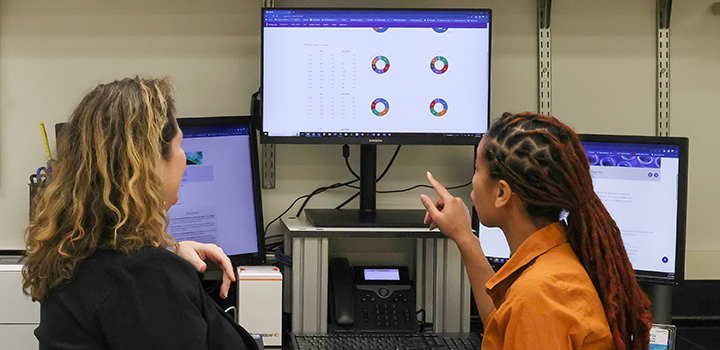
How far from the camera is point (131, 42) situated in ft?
6.54

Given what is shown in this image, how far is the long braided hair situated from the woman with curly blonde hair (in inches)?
22.2

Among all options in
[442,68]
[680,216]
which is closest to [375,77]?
[442,68]

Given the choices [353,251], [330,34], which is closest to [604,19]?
[330,34]

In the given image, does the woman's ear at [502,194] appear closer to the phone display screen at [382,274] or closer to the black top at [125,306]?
the black top at [125,306]

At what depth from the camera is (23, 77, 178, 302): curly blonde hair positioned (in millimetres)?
1026

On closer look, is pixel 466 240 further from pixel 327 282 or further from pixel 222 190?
pixel 222 190

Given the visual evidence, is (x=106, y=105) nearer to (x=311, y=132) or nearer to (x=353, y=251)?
(x=311, y=132)

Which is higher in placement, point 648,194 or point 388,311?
point 648,194

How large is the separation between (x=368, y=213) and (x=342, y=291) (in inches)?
9.2

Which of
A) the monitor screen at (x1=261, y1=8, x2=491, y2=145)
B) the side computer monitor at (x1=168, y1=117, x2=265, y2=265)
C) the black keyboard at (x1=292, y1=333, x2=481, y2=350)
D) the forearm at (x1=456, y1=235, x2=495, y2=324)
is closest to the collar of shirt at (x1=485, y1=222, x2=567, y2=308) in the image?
the forearm at (x1=456, y1=235, x2=495, y2=324)

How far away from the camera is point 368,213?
6.29ft

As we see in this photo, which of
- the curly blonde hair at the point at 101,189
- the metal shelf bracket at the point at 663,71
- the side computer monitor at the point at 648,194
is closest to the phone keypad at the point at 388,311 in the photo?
the side computer monitor at the point at 648,194

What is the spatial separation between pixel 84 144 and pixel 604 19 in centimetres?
162

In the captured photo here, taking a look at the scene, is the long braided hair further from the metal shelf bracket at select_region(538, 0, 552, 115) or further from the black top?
the metal shelf bracket at select_region(538, 0, 552, 115)
